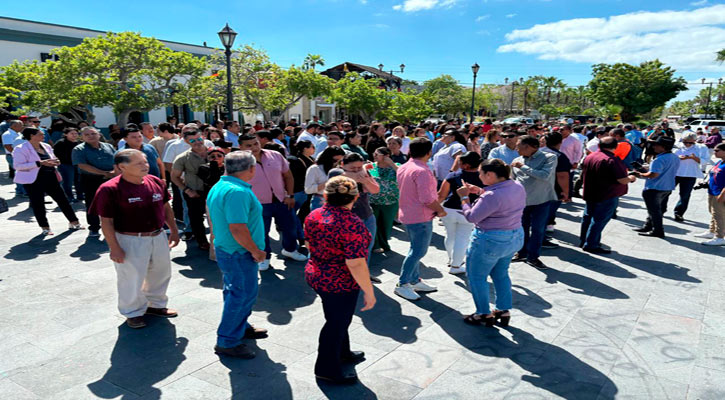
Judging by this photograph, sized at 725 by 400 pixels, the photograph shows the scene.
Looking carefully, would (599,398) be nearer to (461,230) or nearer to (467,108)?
(461,230)

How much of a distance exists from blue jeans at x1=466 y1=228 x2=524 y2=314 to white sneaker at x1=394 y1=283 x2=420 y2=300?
792 mm

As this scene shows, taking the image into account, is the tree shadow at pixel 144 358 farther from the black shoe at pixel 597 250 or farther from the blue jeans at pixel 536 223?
the black shoe at pixel 597 250

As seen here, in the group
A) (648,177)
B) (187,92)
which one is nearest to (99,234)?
(648,177)

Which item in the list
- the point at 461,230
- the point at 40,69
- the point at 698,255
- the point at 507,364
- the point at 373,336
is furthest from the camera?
the point at 40,69

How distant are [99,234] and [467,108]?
51.1 meters

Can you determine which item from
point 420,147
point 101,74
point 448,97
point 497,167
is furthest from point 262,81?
point 448,97

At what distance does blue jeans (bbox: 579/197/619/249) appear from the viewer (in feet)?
21.1

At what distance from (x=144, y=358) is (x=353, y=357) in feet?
5.67

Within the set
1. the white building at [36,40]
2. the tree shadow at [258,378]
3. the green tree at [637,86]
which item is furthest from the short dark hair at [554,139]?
the green tree at [637,86]

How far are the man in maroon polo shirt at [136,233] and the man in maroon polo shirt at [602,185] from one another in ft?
19.1

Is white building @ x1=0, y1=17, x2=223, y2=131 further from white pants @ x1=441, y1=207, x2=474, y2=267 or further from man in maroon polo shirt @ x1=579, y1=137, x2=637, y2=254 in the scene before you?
man in maroon polo shirt @ x1=579, y1=137, x2=637, y2=254

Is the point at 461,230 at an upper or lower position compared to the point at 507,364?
upper

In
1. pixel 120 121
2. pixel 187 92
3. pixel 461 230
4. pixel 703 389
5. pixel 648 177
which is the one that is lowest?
pixel 703 389

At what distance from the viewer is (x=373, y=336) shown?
3.97 metres
